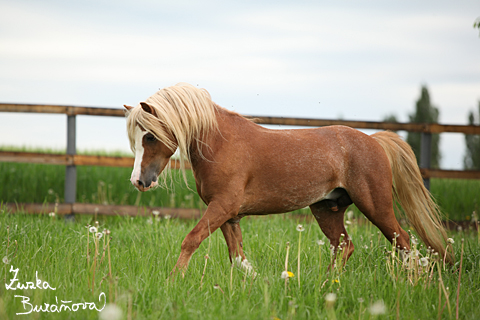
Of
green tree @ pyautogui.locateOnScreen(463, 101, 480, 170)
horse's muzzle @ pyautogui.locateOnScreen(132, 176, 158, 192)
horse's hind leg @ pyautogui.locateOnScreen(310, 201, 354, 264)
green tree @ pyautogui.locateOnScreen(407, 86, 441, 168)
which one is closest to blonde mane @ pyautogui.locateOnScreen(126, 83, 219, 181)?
horse's muzzle @ pyautogui.locateOnScreen(132, 176, 158, 192)

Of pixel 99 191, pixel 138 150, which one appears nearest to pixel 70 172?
pixel 99 191

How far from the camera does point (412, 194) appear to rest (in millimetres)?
3645

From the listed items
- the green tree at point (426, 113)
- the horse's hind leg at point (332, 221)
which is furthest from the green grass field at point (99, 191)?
the green tree at point (426, 113)

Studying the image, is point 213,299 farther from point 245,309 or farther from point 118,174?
point 118,174

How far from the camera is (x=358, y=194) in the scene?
127 inches

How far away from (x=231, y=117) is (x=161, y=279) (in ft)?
4.20

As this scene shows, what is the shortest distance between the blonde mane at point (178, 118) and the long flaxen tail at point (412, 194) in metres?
1.69

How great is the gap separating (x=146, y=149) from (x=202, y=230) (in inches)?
25.9

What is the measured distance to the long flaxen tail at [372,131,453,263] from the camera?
359cm

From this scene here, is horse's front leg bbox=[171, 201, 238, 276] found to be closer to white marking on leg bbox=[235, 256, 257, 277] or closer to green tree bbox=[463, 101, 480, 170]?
white marking on leg bbox=[235, 256, 257, 277]

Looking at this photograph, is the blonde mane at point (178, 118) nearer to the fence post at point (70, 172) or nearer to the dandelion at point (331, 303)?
the dandelion at point (331, 303)

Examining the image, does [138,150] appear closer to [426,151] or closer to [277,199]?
[277,199]

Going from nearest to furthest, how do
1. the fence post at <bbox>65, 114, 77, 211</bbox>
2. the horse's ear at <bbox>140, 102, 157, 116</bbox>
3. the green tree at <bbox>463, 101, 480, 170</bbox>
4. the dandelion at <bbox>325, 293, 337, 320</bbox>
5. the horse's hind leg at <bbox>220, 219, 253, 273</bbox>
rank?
the dandelion at <bbox>325, 293, 337, 320</bbox> < the horse's ear at <bbox>140, 102, 157, 116</bbox> < the horse's hind leg at <bbox>220, 219, 253, 273</bbox> < the fence post at <bbox>65, 114, 77, 211</bbox> < the green tree at <bbox>463, 101, 480, 170</bbox>

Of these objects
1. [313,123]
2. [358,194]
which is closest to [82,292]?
[358,194]
